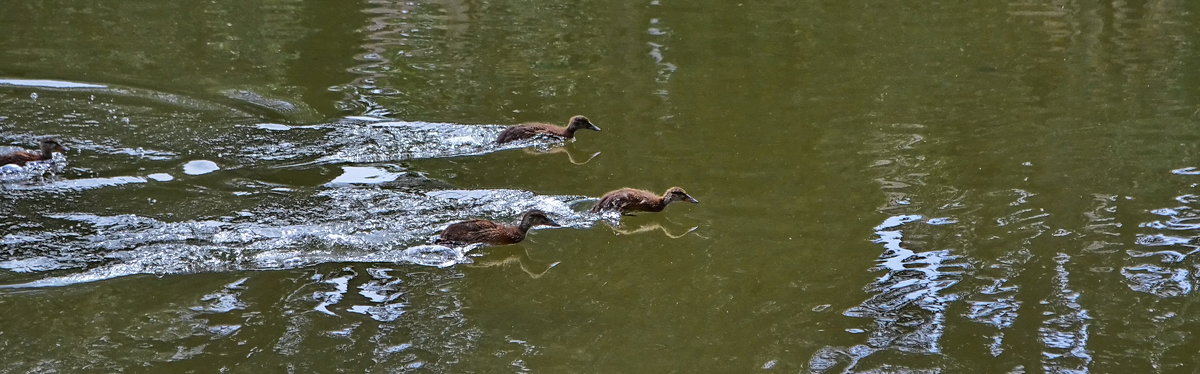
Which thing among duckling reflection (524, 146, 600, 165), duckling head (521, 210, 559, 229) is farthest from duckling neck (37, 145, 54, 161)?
duckling head (521, 210, 559, 229)

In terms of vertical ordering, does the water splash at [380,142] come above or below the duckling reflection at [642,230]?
above

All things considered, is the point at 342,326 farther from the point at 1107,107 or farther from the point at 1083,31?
the point at 1083,31

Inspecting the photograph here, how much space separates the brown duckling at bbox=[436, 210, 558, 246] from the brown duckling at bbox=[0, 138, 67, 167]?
10.4 ft

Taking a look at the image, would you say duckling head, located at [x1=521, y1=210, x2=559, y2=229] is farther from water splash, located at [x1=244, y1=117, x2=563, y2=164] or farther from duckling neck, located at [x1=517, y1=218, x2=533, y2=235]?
water splash, located at [x1=244, y1=117, x2=563, y2=164]

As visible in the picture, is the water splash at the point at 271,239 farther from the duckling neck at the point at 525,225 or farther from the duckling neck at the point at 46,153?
the duckling neck at the point at 46,153

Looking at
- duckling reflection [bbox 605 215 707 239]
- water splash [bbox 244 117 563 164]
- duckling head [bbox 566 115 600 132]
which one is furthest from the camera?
duckling head [bbox 566 115 600 132]

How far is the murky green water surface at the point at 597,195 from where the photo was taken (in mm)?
6105

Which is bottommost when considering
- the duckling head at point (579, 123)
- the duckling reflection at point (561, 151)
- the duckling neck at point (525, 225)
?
the duckling reflection at point (561, 151)

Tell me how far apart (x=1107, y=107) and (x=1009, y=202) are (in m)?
3.25

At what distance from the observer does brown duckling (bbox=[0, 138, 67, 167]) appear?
8.59 m

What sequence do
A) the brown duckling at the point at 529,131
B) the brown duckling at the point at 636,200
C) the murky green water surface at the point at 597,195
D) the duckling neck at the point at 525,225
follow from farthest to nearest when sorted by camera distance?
the brown duckling at the point at 529,131 → the brown duckling at the point at 636,200 → the duckling neck at the point at 525,225 → the murky green water surface at the point at 597,195

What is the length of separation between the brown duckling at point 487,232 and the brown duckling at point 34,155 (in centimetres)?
318

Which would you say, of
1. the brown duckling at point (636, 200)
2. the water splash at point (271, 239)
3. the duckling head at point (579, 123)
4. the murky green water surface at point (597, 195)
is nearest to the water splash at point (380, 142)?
the murky green water surface at point (597, 195)

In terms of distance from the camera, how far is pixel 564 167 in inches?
370
